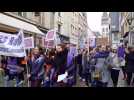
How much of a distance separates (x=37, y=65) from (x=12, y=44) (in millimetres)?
755

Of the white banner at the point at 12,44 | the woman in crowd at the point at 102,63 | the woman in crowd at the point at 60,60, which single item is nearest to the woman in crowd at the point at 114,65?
the woman in crowd at the point at 102,63

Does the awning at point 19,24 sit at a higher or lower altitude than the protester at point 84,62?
higher

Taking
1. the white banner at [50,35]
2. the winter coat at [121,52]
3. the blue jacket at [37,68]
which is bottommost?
the blue jacket at [37,68]

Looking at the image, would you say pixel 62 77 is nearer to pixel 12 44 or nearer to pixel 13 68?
pixel 13 68

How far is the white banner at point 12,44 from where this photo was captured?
11555mm

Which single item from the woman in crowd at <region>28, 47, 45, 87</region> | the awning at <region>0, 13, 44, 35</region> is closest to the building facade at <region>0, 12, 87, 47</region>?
the awning at <region>0, 13, 44, 35</region>

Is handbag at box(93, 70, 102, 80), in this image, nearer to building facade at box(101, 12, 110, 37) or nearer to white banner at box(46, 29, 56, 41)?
building facade at box(101, 12, 110, 37)

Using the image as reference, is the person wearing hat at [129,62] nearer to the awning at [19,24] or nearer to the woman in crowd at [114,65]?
the woman in crowd at [114,65]

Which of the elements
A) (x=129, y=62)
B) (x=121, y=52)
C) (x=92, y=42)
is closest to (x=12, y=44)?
(x=92, y=42)

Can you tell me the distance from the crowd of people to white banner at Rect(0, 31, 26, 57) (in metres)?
0.12

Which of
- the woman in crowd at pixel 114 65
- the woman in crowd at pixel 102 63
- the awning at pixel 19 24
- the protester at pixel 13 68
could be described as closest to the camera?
the protester at pixel 13 68
